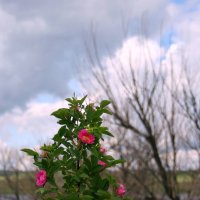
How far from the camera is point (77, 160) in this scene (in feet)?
9.60

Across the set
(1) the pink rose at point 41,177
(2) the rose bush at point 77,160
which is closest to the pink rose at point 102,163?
(2) the rose bush at point 77,160

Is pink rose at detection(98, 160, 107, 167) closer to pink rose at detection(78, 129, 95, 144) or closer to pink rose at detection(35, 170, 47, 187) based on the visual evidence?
pink rose at detection(78, 129, 95, 144)

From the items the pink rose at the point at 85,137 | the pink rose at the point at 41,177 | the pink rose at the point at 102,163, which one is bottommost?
the pink rose at the point at 41,177

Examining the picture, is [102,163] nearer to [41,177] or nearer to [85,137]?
[85,137]

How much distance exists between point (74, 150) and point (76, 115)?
9.8 inches

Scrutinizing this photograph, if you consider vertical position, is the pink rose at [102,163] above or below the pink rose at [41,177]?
above

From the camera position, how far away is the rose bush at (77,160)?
9.31 feet

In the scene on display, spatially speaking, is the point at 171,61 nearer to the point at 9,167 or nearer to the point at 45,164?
the point at 45,164

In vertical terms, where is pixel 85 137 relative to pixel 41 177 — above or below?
above

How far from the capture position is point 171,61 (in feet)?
27.6

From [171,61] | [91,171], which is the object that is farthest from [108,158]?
[171,61]

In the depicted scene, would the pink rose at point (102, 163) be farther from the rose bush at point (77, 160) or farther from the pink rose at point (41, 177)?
the pink rose at point (41, 177)

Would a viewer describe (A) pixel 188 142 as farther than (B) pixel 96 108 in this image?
Yes

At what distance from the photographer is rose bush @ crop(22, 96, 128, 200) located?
2.84 meters
